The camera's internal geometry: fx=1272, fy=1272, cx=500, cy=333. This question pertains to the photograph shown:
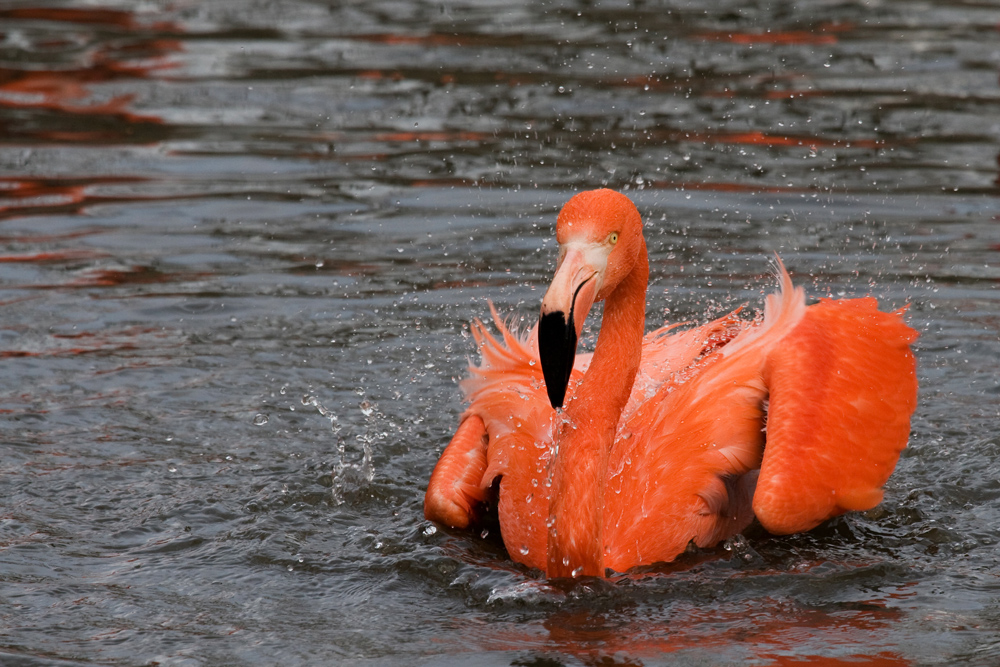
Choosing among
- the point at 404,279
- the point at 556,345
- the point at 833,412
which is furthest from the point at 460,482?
the point at 404,279

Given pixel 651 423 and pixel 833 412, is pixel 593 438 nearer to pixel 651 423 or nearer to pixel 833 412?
pixel 651 423

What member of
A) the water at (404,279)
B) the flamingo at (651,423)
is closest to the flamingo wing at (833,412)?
the flamingo at (651,423)

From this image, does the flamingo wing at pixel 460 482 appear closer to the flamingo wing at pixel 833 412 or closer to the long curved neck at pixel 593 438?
the long curved neck at pixel 593 438

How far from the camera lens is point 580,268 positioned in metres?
4.25

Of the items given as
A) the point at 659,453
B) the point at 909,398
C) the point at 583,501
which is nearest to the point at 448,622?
the point at 583,501

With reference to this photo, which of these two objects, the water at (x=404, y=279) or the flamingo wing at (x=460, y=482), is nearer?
the water at (x=404, y=279)

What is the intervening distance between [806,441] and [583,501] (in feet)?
2.99

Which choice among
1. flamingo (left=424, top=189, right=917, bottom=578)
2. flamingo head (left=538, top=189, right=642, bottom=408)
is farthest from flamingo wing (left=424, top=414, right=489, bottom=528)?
flamingo head (left=538, top=189, right=642, bottom=408)

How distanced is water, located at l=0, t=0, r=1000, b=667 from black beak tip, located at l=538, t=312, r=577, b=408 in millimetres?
894

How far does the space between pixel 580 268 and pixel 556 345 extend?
301mm

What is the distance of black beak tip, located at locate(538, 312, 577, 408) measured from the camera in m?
4.10

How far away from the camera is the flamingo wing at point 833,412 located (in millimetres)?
4680

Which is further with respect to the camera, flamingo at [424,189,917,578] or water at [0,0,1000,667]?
water at [0,0,1000,667]

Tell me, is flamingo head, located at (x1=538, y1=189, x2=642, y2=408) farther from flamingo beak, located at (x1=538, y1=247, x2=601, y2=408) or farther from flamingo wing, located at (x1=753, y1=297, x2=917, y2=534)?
flamingo wing, located at (x1=753, y1=297, x2=917, y2=534)
